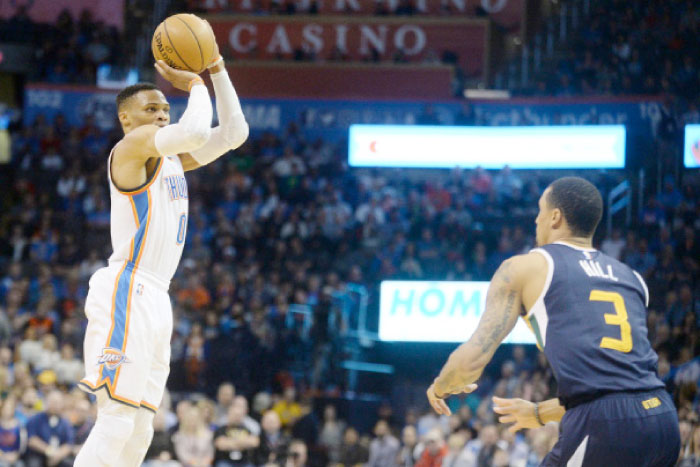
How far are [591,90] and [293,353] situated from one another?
1003cm

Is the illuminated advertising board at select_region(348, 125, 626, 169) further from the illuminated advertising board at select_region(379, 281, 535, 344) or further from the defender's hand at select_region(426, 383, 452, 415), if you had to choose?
the defender's hand at select_region(426, 383, 452, 415)

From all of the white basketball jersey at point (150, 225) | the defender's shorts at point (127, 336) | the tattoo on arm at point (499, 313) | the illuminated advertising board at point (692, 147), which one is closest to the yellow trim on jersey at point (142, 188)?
the white basketball jersey at point (150, 225)

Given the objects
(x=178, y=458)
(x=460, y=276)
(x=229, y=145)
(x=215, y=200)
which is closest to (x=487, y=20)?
(x=215, y=200)

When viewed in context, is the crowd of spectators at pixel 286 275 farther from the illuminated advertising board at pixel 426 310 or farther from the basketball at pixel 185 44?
the basketball at pixel 185 44

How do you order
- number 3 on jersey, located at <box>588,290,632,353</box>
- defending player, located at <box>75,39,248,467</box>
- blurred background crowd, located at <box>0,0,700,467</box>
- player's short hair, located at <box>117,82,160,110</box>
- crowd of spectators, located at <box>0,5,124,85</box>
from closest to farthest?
1. number 3 on jersey, located at <box>588,290,632,353</box>
2. defending player, located at <box>75,39,248,467</box>
3. player's short hair, located at <box>117,82,160,110</box>
4. blurred background crowd, located at <box>0,0,700,467</box>
5. crowd of spectators, located at <box>0,5,124,85</box>

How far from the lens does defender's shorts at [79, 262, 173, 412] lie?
16.8 ft

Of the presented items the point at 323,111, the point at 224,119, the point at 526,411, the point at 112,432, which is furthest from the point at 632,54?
the point at 112,432

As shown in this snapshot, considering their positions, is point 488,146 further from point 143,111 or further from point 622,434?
point 622,434

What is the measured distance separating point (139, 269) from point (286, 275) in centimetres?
1204

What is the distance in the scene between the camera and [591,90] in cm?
2153

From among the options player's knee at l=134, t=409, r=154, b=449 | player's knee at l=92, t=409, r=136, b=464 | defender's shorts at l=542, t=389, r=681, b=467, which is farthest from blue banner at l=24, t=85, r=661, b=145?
defender's shorts at l=542, t=389, r=681, b=467

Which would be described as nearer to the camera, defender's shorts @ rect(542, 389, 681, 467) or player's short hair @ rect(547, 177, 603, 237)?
defender's shorts @ rect(542, 389, 681, 467)

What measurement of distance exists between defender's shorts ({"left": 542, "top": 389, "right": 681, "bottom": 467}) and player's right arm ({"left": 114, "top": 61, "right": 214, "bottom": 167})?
8.09ft

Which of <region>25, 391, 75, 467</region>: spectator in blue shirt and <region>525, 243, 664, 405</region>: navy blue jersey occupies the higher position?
A: <region>525, 243, 664, 405</region>: navy blue jersey
